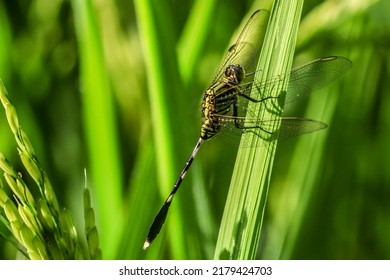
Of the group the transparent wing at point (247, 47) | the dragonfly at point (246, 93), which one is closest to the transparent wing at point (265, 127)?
the dragonfly at point (246, 93)

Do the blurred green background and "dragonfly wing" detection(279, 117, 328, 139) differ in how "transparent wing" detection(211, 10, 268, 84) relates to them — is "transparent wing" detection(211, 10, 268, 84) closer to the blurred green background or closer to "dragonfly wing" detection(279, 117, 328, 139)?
the blurred green background

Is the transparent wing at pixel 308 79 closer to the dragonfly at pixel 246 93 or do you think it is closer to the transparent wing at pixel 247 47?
the dragonfly at pixel 246 93

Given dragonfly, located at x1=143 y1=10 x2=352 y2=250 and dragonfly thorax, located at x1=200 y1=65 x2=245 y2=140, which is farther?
dragonfly thorax, located at x1=200 y1=65 x2=245 y2=140

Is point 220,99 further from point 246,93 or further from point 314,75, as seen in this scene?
point 314,75

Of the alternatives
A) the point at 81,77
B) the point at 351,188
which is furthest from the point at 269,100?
the point at 81,77

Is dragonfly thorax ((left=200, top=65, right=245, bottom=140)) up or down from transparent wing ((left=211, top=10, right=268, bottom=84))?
down

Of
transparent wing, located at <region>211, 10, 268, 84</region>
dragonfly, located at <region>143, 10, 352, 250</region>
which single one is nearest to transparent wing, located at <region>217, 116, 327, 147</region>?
dragonfly, located at <region>143, 10, 352, 250</region>

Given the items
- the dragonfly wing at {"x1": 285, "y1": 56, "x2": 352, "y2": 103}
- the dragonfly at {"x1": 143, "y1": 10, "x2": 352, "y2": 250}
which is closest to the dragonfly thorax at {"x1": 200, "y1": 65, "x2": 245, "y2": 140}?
the dragonfly at {"x1": 143, "y1": 10, "x2": 352, "y2": 250}
